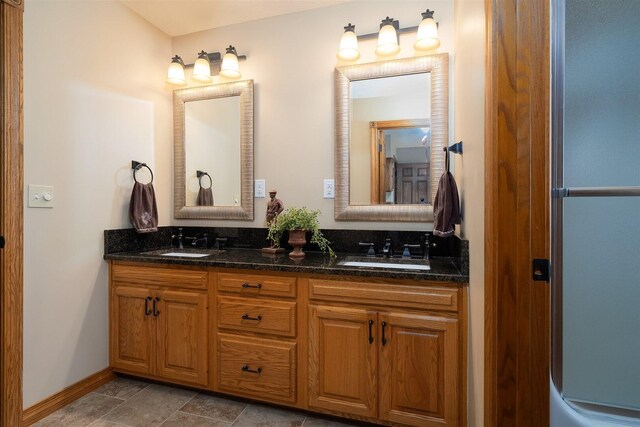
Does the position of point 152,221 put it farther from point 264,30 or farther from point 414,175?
point 414,175

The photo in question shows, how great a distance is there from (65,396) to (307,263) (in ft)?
5.25

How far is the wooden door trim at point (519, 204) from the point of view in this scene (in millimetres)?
886

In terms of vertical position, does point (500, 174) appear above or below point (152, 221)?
above

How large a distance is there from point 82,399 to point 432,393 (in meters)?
2.00

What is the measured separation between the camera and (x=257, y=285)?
169 cm

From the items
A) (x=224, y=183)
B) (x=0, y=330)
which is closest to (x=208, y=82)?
(x=224, y=183)

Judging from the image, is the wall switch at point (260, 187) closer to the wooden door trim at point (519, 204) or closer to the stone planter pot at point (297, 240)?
the stone planter pot at point (297, 240)

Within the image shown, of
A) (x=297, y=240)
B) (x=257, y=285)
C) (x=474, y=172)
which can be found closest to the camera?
(x=474, y=172)

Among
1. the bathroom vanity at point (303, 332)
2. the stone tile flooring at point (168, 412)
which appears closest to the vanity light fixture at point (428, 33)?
the bathroom vanity at point (303, 332)

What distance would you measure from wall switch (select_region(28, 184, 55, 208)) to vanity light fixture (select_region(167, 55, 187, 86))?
1150mm

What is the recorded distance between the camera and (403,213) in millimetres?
1978

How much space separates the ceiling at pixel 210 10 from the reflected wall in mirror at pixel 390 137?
1.90 ft

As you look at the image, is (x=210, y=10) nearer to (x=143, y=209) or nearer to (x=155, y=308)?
(x=143, y=209)

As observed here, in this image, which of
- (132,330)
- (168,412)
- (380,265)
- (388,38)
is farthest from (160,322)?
(388,38)
